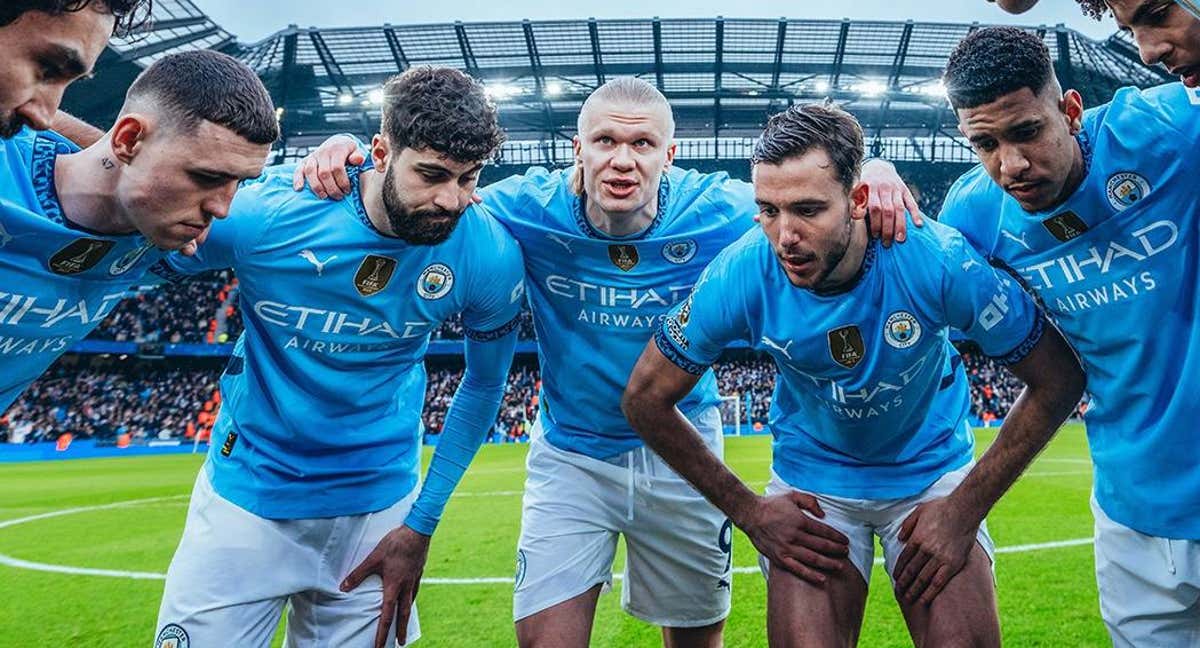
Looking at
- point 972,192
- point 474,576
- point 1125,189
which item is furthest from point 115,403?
point 1125,189

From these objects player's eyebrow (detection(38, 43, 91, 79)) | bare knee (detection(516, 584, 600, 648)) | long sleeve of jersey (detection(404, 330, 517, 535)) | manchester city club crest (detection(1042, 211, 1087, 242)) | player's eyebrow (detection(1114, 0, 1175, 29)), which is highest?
player's eyebrow (detection(1114, 0, 1175, 29))

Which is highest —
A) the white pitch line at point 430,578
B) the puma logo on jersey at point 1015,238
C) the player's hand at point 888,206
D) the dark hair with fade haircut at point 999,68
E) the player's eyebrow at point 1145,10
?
the player's eyebrow at point 1145,10

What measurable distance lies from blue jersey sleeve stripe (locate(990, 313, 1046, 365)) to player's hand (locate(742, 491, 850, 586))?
0.86 m

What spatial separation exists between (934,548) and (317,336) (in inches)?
96.0

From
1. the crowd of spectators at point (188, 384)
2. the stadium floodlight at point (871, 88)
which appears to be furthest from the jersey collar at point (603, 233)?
the stadium floodlight at point (871, 88)

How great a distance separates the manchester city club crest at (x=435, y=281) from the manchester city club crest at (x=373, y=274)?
0.41 ft

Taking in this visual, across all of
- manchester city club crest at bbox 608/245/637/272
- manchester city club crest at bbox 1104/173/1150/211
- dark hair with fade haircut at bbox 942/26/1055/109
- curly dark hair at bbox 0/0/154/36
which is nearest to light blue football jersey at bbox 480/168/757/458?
manchester city club crest at bbox 608/245/637/272

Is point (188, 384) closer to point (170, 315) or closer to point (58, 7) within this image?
point (170, 315)

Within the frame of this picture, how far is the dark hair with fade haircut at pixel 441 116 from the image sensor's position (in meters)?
2.92

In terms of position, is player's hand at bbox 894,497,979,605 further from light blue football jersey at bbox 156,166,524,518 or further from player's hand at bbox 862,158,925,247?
light blue football jersey at bbox 156,166,524,518

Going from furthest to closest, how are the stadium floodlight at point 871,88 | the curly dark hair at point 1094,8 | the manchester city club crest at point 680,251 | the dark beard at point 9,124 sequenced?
the stadium floodlight at point 871,88 < the manchester city club crest at point 680,251 < the curly dark hair at point 1094,8 < the dark beard at point 9,124

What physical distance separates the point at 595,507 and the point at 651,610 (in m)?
0.62

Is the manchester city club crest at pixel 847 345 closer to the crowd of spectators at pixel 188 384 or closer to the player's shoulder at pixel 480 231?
the player's shoulder at pixel 480 231

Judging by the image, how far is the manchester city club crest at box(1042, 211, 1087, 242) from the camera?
271cm
